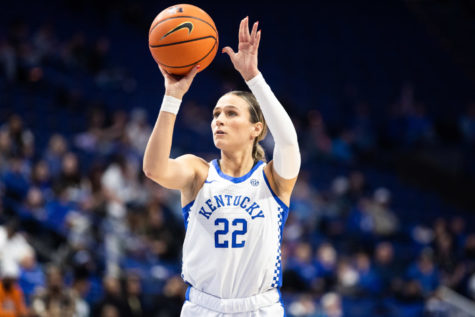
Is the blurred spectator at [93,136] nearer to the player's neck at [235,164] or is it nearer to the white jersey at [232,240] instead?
the player's neck at [235,164]

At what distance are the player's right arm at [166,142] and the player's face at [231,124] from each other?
335 millimetres

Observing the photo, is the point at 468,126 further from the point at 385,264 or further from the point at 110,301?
Result: the point at 110,301

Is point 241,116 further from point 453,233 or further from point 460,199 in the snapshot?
point 460,199

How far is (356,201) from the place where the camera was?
45.7 ft

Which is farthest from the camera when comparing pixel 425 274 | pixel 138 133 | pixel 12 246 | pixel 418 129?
pixel 418 129

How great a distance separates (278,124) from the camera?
3717 millimetres

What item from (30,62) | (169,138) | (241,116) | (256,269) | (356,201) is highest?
(30,62)

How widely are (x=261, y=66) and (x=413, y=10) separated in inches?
185

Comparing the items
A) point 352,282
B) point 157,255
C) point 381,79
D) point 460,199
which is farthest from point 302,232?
point 381,79

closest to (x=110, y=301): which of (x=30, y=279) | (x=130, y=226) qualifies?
→ (x=30, y=279)

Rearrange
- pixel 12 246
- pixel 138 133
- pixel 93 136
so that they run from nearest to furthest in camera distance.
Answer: pixel 12 246, pixel 93 136, pixel 138 133

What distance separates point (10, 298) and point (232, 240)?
217 inches

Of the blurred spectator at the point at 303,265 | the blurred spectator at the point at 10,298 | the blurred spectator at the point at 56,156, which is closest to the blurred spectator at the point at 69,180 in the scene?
the blurred spectator at the point at 56,156

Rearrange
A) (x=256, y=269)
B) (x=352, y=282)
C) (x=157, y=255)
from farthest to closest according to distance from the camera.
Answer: (x=352, y=282)
(x=157, y=255)
(x=256, y=269)
